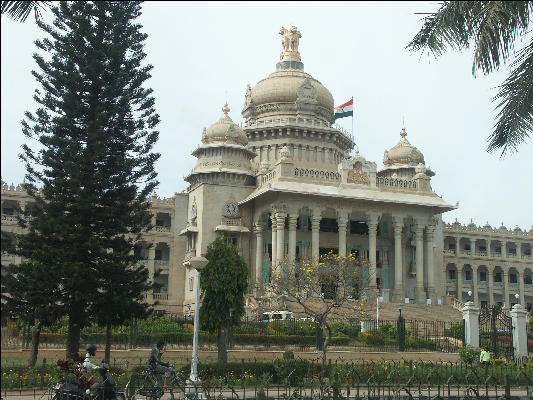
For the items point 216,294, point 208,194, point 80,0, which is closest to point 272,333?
point 216,294

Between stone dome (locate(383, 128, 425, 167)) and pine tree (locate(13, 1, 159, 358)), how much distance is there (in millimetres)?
29185

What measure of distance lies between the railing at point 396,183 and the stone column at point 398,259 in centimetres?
203

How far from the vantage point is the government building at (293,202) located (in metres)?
40.3

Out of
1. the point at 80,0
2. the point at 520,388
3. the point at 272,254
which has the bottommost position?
the point at 520,388

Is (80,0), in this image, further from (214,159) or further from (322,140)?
(322,140)

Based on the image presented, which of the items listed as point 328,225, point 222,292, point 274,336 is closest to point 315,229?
point 328,225

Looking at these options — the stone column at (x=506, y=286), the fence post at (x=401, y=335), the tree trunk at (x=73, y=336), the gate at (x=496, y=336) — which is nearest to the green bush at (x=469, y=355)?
the gate at (x=496, y=336)

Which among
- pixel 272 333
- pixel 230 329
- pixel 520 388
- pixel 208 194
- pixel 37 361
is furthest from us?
pixel 208 194

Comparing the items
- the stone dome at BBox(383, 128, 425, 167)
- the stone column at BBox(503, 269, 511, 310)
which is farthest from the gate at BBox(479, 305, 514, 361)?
the stone column at BBox(503, 269, 511, 310)

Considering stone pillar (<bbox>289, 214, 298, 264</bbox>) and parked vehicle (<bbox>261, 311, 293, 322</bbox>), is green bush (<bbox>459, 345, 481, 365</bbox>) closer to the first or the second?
parked vehicle (<bbox>261, 311, 293, 322</bbox>)

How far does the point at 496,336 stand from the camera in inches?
998

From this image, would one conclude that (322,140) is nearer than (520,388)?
No

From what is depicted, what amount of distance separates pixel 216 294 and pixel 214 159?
73.5ft

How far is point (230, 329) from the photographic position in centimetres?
2461
